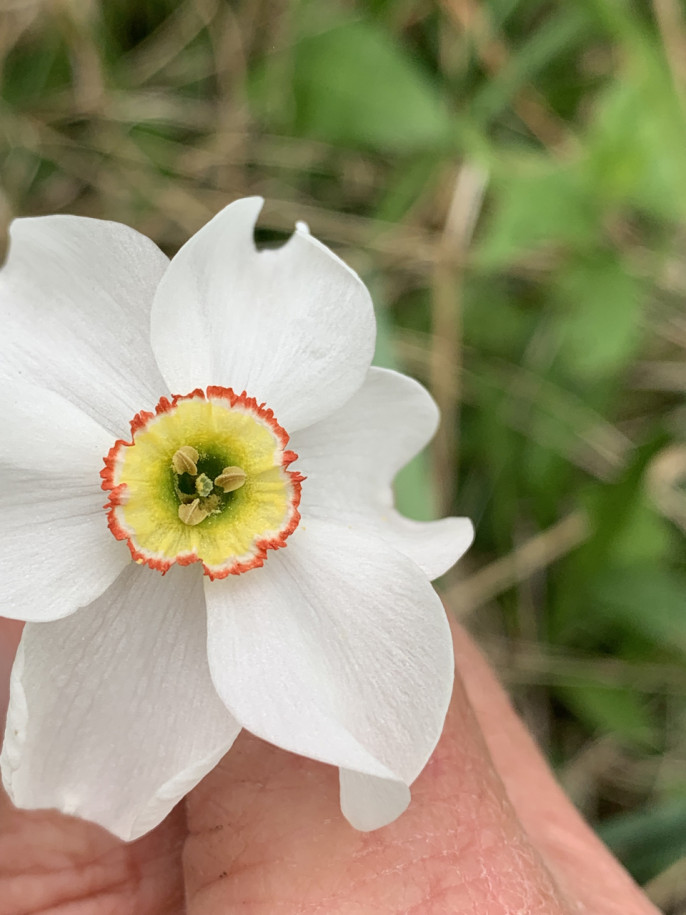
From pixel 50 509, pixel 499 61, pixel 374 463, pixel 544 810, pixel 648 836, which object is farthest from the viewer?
pixel 499 61

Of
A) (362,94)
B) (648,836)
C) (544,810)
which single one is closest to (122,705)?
(544,810)

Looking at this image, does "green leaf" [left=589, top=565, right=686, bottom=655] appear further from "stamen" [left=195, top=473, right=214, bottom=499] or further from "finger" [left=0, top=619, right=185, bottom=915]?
"stamen" [left=195, top=473, right=214, bottom=499]

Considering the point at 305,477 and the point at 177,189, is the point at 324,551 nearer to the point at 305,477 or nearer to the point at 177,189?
the point at 305,477

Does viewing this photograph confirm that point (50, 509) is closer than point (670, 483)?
Yes

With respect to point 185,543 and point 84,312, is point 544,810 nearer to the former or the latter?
point 185,543

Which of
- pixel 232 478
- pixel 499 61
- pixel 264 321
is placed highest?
pixel 264 321

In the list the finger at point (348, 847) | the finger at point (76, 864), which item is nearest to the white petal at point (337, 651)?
the finger at point (348, 847)
